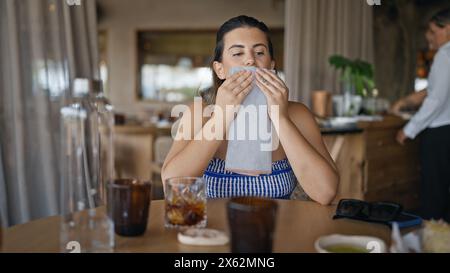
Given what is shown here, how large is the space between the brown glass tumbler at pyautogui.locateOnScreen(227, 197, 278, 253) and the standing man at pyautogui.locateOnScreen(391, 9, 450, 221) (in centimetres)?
302

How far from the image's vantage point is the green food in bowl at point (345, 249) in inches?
39.6

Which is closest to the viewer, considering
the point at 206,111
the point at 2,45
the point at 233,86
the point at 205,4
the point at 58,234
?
the point at 58,234

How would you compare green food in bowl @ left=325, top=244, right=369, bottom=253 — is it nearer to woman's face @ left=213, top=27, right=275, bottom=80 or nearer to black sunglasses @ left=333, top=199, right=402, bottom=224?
black sunglasses @ left=333, top=199, right=402, bottom=224

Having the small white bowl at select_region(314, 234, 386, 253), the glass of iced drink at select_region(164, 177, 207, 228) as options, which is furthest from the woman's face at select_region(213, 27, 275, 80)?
the small white bowl at select_region(314, 234, 386, 253)

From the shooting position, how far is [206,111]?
5.74ft

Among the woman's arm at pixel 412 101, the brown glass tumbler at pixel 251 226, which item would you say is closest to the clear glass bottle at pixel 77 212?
the brown glass tumbler at pixel 251 226

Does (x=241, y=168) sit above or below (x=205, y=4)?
below

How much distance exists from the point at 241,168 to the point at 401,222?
0.52 m

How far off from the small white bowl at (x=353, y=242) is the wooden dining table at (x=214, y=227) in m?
0.03

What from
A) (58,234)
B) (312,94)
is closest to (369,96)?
(312,94)

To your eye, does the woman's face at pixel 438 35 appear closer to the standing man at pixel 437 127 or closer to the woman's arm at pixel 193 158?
the standing man at pixel 437 127

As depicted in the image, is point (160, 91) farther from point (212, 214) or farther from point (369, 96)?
point (212, 214)

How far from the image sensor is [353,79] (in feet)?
14.1

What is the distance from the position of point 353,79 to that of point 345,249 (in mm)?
3450
